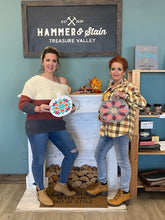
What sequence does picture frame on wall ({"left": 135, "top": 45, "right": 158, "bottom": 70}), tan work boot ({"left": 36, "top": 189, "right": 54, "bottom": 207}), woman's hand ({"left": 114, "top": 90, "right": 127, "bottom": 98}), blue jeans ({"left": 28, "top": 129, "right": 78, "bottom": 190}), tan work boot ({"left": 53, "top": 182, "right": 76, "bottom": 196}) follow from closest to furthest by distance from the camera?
woman's hand ({"left": 114, "top": 90, "right": 127, "bottom": 98}), blue jeans ({"left": 28, "top": 129, "right": 78, "bottom": 190}), tan work boot ({"left": 36, "top": 189, "right": 54, "bottom": 207}), tan work boot ({"left": 53, "top": 182, "right": 76, "bottom": 196}), picture frame on wall ({"left": 135, "top": 45, "right": 158, "bottom": 70})

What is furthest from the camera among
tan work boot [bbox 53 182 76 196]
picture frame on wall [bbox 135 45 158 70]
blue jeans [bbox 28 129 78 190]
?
picture frame on wall [bbox 135 45 158 70]

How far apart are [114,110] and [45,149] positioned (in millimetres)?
757

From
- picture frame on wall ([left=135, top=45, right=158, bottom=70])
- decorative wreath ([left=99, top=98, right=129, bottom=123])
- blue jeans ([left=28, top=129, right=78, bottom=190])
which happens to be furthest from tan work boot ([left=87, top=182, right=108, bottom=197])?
picture frame on wall ([left=135, top=45, right=158, bottom=70])

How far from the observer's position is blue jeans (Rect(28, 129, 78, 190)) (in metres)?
2.00

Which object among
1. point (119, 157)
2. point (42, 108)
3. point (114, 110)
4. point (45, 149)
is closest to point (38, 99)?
point (42, 108)

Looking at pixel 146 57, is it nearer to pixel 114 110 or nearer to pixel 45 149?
pixel 114 110

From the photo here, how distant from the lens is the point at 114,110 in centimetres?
192

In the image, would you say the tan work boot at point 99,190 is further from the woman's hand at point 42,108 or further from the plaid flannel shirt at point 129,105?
the woman's hand at point 42,108

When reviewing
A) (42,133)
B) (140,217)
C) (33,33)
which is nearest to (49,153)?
(42,133)

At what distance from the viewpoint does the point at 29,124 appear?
6.48ft

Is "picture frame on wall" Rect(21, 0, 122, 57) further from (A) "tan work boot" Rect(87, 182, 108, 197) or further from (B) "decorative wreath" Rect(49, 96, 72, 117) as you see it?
(A) "tan work boot" Rect(87, 182, 108, 197)

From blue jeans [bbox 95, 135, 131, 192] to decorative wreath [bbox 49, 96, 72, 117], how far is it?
471mm

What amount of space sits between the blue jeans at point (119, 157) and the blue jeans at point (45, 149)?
28 cm

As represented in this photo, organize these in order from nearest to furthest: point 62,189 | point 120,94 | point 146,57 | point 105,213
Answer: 1. point 120,94
2. point 105,213
3. point 62,189
4. point 146,57
